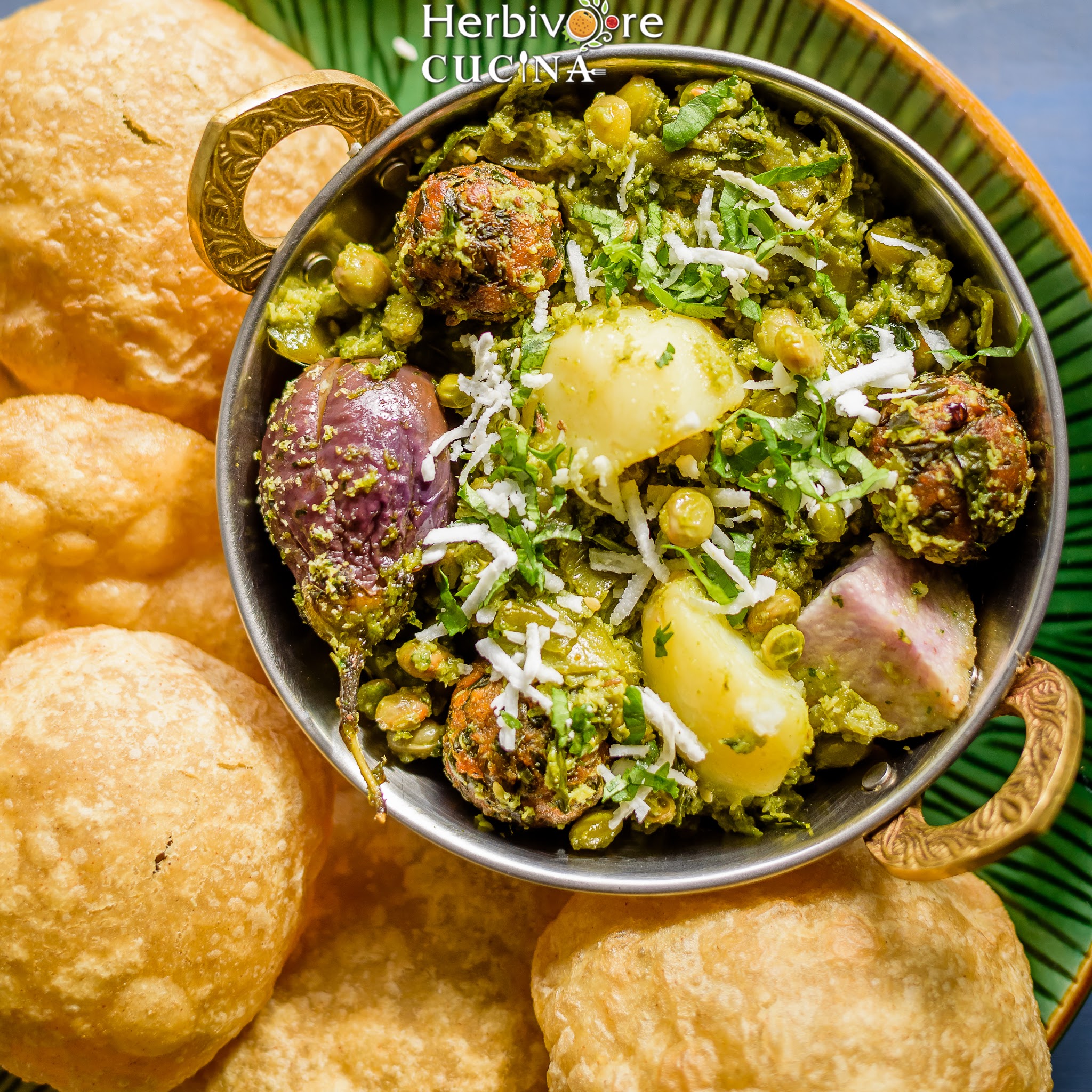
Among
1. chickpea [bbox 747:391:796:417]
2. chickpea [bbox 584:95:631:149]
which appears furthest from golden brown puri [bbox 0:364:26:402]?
chickpea [bbox 747:391:796:417]

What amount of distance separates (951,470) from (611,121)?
93 cm

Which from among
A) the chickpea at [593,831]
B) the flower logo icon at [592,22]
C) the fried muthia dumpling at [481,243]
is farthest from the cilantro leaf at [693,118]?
the chickpea at [593,831]

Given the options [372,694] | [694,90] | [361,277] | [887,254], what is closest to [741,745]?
[372,694]

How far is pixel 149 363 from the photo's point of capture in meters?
2.31

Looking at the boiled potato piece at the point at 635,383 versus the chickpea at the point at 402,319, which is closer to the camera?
the boiled potato piece at the point at 635,383

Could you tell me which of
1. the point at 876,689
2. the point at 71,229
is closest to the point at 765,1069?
the point at 876,689

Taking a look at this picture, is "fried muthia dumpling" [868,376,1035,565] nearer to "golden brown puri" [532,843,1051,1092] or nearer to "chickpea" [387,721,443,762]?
"golden brown puri" [532,843,1051,1092]

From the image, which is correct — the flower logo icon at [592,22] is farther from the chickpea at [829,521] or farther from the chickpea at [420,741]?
the chickpea at [420,741]

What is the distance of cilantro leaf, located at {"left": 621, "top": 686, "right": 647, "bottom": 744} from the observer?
189cm

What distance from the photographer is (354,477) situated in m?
1.91

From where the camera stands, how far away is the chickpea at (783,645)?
1.85 meters

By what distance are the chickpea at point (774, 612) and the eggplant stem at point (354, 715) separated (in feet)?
2.56

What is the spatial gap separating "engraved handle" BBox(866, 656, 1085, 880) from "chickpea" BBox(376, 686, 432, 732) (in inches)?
38.1

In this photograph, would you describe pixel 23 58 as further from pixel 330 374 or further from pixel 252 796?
pixel 252 796
